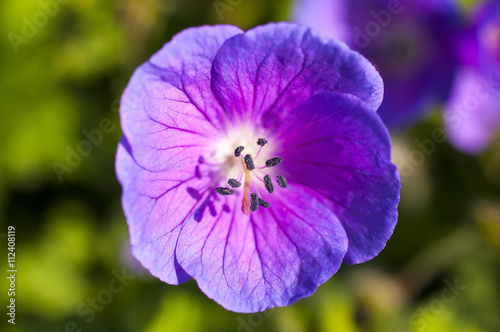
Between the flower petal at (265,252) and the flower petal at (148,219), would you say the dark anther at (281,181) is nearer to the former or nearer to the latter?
the flower petal at (265,252)

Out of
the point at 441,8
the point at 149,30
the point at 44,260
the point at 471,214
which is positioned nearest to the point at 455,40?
the point at 441,8

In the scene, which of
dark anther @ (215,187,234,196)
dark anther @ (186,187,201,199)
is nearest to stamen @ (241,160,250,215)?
dark anther @ (215,187,234,196)

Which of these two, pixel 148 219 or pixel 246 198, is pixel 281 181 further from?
pixel 148 219

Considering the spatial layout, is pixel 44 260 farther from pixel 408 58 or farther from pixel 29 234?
pixel 408 58

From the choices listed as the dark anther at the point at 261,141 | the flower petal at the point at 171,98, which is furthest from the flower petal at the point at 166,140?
the dark anther at the point at 261,141

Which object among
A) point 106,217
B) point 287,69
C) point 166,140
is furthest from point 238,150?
point 106,217

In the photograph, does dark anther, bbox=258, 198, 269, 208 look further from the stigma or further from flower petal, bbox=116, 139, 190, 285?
flower petal, bbox=116, 139, 190, 285
